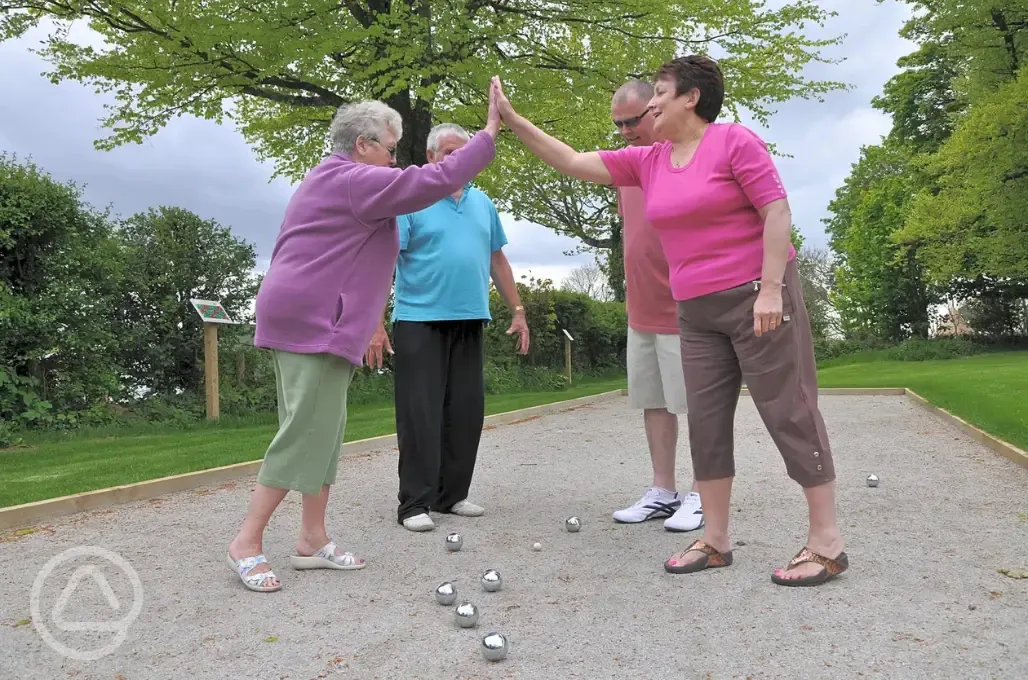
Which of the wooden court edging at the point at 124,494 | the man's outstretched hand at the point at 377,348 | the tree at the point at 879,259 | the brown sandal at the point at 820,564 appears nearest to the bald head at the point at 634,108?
the man's outstretched hand at the point at 377,348

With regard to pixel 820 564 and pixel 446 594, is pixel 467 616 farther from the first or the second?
pixel 820 564

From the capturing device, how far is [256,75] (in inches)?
530

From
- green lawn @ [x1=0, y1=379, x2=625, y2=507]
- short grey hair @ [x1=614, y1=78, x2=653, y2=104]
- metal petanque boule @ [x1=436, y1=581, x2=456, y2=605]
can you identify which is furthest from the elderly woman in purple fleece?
green lawn @ [x1=0, y1=379, x2=625, y2=507]

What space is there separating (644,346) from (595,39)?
12.0 m

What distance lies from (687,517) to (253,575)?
6.72 feet

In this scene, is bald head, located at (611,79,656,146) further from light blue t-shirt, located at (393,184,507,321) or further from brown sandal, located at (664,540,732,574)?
brown sandal, located at (664,540,732,574)

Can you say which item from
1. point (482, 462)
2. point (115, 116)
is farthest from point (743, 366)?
point (115, 116)

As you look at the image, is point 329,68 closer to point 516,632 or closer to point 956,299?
point 516,632

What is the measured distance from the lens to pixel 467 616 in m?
2.71

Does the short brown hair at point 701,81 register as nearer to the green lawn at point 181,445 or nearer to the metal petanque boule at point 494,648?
→ the metal petanque boule at point 494,648

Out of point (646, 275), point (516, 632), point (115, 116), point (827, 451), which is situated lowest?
point (516, 632)

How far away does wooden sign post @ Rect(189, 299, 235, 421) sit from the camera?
374 inches

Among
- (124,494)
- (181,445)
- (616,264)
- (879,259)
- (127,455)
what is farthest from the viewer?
(879,259)

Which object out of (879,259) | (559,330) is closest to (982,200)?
(879,259)
